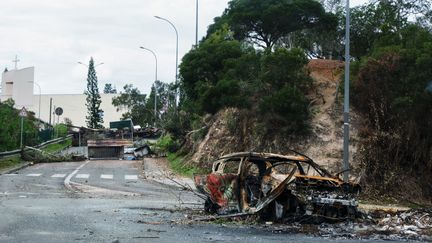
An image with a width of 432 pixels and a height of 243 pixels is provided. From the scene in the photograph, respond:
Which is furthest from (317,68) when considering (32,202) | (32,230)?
(32,230)

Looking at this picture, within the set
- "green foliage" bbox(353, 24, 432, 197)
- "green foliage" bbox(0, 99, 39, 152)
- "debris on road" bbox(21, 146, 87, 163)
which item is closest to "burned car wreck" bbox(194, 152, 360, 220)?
"green foliage" bbox(353, 24, 432, 197)

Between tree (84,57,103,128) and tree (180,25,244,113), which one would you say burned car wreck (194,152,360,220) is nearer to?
tree (180,25,244,113)

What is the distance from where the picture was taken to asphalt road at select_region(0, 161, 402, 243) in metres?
10.3

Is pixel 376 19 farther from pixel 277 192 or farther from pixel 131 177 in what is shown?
pixel 277 192

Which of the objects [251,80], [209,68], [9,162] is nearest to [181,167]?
[209,68]

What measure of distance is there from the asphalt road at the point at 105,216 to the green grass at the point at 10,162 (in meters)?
8.97

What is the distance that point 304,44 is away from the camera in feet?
147

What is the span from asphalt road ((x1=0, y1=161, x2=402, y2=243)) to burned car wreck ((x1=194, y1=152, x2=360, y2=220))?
2.96 feet

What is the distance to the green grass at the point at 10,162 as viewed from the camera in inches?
1276

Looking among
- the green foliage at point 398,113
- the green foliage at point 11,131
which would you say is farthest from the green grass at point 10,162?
the green foliage at point 398,113

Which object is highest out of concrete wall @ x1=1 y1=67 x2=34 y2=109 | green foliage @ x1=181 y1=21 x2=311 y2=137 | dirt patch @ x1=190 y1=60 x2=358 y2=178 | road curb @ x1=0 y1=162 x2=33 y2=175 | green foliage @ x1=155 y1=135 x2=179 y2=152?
concrete wall @ x1=1 y1=67 x2=34 y2=109

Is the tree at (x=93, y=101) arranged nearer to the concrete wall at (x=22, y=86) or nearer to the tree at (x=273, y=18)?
the concrete wall at (x=22, y=86)

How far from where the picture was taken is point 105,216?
13.2 metres

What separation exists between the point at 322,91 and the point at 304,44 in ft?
56.0
